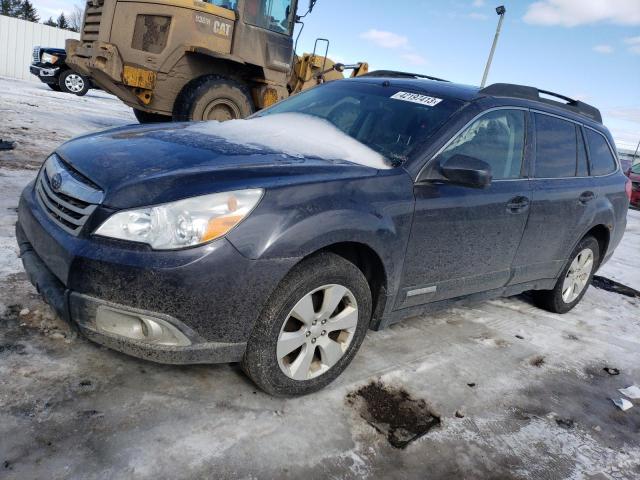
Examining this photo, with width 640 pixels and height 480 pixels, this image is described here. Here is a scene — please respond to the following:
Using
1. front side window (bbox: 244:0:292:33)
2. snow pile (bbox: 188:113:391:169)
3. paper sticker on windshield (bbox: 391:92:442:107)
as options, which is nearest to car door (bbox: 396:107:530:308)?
paper sticker on windshield (bbox: 391:92:442:107)

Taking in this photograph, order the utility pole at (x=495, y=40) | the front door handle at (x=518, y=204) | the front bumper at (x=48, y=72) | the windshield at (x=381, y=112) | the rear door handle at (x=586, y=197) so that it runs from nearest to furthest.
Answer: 1. the windshield at (x=381, y=112)
2. the front door handle at (x=518, y=204)
3. the rear door handle at (x=586, y=197)
4. the utility pole at (x=495, y=40)
5. the front bumper at (x=48, y=72)

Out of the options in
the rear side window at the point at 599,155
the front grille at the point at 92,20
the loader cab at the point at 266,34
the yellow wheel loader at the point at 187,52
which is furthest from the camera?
the front grille at the point at 92,20

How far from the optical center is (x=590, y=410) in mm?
2967

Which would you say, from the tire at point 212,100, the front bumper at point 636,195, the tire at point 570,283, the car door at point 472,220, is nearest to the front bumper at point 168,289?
the car door at point 472,220

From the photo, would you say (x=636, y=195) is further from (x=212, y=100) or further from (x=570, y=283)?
(x=212, y=100)

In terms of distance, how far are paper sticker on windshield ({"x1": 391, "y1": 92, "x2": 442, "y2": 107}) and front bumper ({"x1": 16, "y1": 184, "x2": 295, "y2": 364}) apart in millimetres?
1572

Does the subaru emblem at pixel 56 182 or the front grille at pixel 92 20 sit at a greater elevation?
the front grille at pixel 92 20

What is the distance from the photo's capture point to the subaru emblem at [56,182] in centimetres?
235

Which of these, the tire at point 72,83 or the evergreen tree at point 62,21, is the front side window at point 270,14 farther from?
the evergreen tree at point 62,21

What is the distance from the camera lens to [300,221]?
220 centimetres

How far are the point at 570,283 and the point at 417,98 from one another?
7.74 feet

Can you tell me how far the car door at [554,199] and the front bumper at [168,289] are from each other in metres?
2.15

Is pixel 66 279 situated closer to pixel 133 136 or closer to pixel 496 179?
pixel 133 136

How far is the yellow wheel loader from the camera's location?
301 inches
